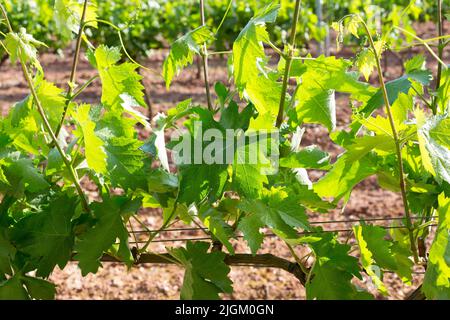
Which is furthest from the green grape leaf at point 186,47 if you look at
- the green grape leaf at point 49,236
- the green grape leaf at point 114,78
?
the green grape leaf at point 49,236

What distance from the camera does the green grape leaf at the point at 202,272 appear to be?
4.21ft

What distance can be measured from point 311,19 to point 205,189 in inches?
286

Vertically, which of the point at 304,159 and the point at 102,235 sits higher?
the point at 304,159

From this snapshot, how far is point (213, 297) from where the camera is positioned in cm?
127

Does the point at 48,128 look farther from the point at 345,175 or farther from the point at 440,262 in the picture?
the point at 440,262

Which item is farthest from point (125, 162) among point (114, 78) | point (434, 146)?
point (434, 146)

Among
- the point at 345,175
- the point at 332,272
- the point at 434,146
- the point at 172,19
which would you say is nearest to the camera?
the point at 434,146

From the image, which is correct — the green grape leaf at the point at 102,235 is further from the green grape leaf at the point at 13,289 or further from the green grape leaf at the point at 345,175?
the green grape leaf at the point at 345,175

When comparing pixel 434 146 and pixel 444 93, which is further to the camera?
pixel 444 93

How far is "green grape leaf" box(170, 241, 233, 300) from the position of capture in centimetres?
128

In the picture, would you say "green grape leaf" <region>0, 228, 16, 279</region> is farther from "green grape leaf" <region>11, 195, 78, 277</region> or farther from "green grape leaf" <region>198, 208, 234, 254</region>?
"green grape leaf" <region>198, 208, 234, 254</region>

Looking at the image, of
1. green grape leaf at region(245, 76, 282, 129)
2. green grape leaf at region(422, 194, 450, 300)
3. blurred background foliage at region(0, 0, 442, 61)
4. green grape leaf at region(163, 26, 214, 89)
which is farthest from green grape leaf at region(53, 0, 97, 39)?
blurred background foliage at region(0, 0, 442, 61)

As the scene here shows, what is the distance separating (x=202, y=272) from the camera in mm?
1292
